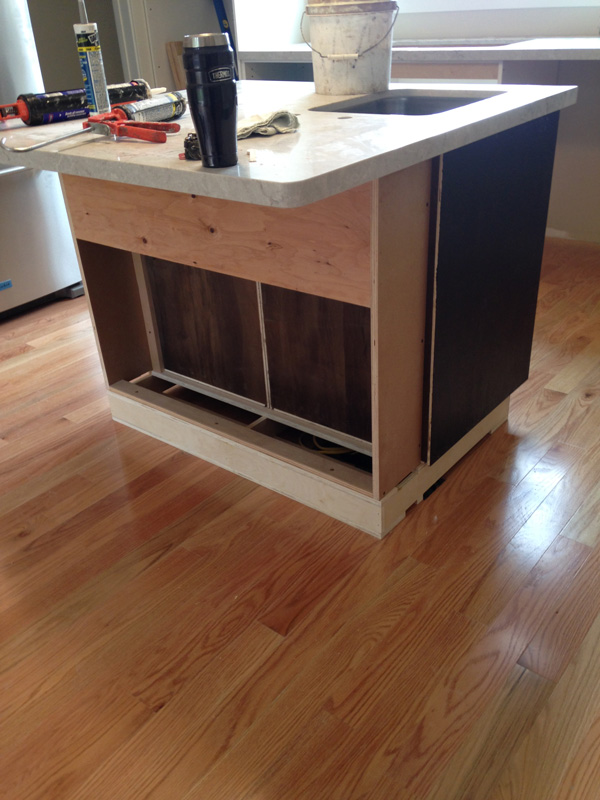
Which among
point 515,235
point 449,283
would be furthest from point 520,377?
point 449,283

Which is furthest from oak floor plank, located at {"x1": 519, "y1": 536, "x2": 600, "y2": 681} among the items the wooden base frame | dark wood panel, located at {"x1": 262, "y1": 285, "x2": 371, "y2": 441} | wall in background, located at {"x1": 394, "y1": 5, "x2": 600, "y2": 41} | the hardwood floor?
wall in background, located at {"x1": 394, "y1": 5, "x2": 600, "y2": 41}

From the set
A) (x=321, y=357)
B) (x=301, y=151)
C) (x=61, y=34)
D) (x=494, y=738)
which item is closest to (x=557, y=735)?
(x=494, y=738)

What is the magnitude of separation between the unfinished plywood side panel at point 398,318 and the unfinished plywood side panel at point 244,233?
3cm

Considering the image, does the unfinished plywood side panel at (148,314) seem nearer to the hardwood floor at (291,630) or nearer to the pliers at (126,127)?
the hardwood floor at (291,630)

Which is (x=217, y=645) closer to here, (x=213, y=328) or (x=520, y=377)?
(x=213, y=328)

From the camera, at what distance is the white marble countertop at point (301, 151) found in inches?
40.9

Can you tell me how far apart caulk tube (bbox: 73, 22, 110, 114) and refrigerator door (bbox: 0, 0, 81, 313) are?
1206 millimetres

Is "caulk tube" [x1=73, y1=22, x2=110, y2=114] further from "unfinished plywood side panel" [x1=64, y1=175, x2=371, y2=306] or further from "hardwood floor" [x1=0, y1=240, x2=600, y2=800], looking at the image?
"hardwood floor" [x1=0, y1=240, x2=600, y2=800]

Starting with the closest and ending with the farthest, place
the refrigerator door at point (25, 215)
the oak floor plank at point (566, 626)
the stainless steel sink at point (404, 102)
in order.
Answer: the oak floor plank at point (566, 626)
the stainless steel sink at point (404, 102)
the refrigerator door at point (25, 215)

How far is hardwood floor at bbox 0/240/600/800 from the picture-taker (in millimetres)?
1104

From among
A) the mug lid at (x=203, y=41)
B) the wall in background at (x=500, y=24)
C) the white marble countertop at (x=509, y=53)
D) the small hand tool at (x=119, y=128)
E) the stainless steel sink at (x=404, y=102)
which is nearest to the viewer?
the mug lid at (x=203, y=41)

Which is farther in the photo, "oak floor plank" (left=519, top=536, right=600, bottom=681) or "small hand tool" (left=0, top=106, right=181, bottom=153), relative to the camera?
"small hand tool" (left=0, top=106, right=181, bottom=153)

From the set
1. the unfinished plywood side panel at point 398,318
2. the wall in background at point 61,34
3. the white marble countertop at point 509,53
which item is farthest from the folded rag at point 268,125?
the wall in background at point 61,34

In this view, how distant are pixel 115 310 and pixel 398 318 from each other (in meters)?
0.97
